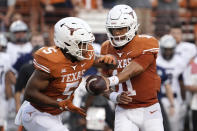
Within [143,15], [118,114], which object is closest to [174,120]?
[143,15]

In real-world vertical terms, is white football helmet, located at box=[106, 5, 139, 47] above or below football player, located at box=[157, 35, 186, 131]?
above

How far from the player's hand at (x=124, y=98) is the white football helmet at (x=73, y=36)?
0.58m

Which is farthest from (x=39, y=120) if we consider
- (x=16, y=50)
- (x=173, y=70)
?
(x=173, y=70)

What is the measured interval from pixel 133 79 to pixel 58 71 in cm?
84

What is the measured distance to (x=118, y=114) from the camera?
5.82m

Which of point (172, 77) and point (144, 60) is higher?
point (144, 60)

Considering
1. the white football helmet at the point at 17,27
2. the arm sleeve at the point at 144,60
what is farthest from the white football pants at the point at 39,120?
the white football helmet at the point at 17,27

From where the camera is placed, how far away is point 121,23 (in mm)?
5664

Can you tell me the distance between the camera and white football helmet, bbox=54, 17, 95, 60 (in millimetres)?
5426

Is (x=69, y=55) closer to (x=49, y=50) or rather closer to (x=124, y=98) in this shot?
(x=49, y=50)

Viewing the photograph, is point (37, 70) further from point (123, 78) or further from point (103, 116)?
point (103, 116)

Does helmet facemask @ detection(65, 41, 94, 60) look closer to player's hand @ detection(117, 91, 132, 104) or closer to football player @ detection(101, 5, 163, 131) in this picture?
football player @ detection(101, 5, 163, 131)

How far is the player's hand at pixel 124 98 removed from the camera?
18.6ft

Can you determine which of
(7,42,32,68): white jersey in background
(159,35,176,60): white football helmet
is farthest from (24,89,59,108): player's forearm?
(159,35,176,60): white football helmet
